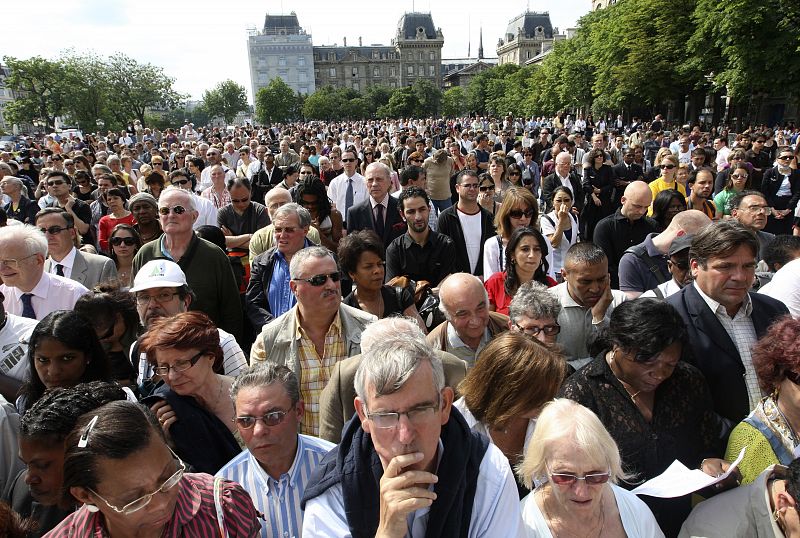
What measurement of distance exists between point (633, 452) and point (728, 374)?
735mm

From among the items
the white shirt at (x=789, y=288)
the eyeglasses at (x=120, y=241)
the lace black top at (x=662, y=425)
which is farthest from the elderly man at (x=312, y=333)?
the white shirt at (x=789, y=288)

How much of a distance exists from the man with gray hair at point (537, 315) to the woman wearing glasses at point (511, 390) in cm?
57

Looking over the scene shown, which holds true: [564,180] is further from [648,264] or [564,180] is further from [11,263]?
[11,263]

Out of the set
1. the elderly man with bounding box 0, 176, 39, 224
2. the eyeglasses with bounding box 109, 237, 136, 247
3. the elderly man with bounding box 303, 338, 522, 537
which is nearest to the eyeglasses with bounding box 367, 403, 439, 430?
the elderly man with bounding box 303, 338, 522, 537

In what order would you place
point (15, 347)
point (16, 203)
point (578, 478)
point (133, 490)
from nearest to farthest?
point (133, 490)
point (578, 478)
point (15, 347)
point (16, 203)

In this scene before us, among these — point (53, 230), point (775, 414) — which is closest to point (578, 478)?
point (775, 414)

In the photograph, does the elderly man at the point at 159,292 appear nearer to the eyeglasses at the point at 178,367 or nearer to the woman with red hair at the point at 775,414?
the eyeglasses at the point at 178,367

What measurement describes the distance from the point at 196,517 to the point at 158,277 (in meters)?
1.90

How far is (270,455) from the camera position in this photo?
2164 mm

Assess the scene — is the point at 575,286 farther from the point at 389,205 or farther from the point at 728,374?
the point at 389,205

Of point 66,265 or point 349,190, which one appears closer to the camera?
point 66,265

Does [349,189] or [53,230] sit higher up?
[53,230]

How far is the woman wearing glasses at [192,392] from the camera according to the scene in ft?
7.58

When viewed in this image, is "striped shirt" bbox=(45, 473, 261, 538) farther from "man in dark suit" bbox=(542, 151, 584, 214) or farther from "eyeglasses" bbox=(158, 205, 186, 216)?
"man in dark suit" bbox=(542, 151, 584, 214)
